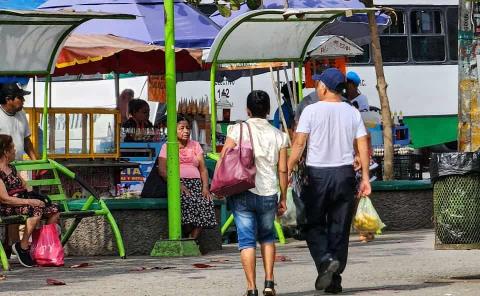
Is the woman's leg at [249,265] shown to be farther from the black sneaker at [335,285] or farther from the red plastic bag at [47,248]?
the red plastic bag at [47,248]

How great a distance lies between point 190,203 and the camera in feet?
51.9

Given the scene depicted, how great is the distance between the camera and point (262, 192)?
11195mm

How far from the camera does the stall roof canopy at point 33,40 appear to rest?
48.8ft

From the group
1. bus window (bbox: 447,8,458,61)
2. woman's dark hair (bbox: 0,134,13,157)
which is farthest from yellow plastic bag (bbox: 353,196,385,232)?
bus window (bbox: 447,8,458,61)

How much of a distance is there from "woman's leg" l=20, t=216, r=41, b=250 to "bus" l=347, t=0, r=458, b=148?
15.8m

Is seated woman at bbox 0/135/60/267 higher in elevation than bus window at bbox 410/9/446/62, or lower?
lower

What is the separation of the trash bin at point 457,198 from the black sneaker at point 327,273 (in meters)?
2.28

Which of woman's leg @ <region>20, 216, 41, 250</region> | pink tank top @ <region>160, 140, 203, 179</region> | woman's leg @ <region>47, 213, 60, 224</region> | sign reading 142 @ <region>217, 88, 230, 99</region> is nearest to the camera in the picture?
woman's leg @ <region>20, 216, 41, 250</region>

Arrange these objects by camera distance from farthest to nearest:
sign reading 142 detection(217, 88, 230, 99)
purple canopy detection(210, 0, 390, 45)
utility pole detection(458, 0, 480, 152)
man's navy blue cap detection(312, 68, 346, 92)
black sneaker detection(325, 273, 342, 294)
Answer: sign reading 142 detection(217, 88, 230, 99) → purple canopy detection(210, 0, 390, 45) → utility pole detection(458, 0, 480, 152) → man's navy blue cap detection(312, 68, 346, 92) → black sneaker detection(325, 273, 342, 294)

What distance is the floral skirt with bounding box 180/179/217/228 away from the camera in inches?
621

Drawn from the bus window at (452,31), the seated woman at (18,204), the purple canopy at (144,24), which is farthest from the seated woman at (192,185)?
the bus window at (452,31)

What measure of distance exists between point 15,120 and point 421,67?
53.8ft

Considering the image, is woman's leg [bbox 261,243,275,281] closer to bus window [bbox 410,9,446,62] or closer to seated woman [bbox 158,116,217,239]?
seated woman [bbox 158,116,217,239]

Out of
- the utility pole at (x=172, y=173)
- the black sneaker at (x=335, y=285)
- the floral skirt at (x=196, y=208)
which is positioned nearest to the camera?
the black sneaker at (x=335, y=285)
